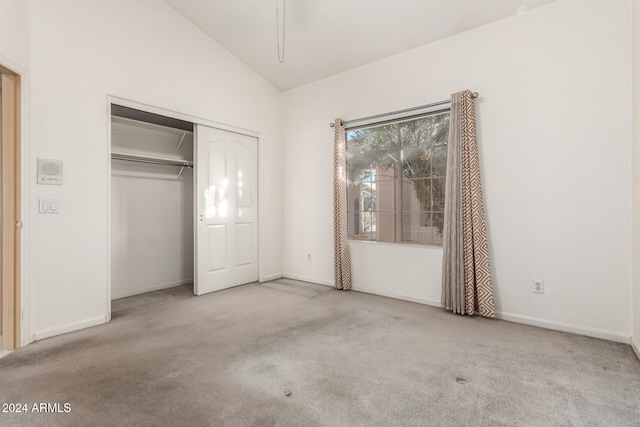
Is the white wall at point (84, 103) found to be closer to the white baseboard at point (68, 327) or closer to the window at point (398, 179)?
the white baseboard at point (68, 327)

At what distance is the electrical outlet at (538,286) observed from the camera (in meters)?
2.89

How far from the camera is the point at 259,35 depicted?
3828 millimetres

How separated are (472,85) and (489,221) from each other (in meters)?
1.37

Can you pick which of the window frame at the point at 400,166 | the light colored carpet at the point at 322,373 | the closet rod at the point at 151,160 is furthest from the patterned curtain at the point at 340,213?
Answer: the closet rod at the point at 151,160

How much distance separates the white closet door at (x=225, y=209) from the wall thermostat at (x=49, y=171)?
141 centimetres

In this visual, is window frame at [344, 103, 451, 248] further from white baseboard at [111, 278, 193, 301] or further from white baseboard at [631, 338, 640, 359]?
white baseboard at [111, 278, 193, 301]

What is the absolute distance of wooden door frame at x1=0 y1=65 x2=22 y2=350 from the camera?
2.43 meters

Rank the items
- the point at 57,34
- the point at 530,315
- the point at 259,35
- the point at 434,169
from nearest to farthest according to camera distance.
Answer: the point at 57,34 < the point at 530,315 < the point at 434,169 < the point at 259,35

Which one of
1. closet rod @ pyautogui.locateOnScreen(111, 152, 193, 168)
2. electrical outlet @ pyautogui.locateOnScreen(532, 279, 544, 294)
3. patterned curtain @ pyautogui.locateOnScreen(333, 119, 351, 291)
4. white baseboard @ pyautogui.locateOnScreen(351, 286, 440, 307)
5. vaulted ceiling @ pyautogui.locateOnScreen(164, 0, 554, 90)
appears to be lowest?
white baseboard @ pyautogui.locateOnScreen(351, 286, 440, 307)

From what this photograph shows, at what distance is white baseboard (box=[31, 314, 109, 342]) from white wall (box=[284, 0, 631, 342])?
3.06m

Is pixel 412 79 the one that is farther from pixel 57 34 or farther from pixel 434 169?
pixel 57 34

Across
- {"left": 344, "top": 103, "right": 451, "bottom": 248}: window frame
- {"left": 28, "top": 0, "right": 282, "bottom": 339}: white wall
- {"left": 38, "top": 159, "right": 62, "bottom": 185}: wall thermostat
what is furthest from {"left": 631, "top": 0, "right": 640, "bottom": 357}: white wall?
{"left": 38, "top": 159, "right": 62, "bottom": 185}: wall thermostat

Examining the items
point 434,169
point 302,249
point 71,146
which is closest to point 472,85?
point 434,169

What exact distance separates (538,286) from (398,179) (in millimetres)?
1735
